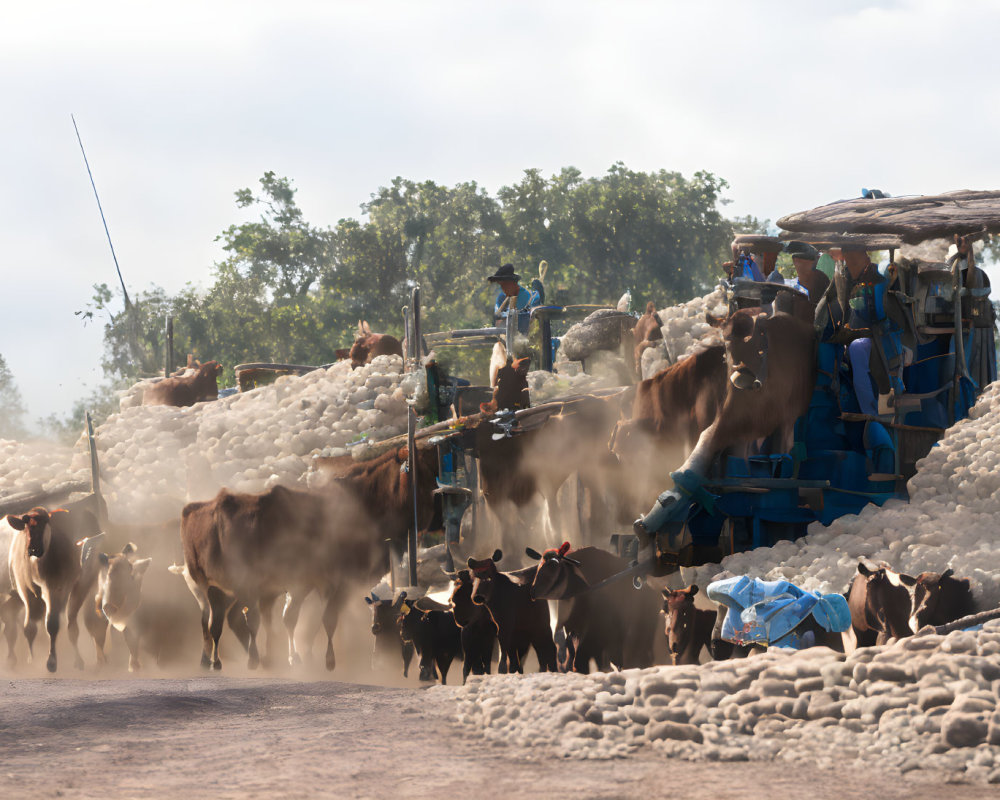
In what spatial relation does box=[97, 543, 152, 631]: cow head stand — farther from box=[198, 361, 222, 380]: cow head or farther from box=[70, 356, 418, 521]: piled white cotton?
box=[198, 361, 222, 380]: cow head

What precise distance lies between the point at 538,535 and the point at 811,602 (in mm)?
8146

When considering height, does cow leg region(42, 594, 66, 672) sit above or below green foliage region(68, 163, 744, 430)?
below

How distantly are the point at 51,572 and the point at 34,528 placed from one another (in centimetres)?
97

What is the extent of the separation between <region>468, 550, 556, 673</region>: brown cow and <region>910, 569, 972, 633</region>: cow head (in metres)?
4.57

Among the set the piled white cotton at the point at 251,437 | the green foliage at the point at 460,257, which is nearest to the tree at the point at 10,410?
the green foliage at the point at 460,257

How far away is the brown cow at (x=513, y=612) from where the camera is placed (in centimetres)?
1246

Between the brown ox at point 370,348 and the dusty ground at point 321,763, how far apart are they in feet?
47.6

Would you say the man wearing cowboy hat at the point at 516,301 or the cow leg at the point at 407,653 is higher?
the man wearing cowboy hat at the point at 516,301

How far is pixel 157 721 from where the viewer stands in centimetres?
970

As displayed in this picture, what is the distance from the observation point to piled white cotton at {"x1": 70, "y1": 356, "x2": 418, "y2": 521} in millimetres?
21875

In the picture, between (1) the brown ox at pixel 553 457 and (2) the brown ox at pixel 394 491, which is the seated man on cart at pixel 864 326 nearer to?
(1) the brown ox at pixel 553 457

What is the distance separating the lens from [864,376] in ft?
41.4

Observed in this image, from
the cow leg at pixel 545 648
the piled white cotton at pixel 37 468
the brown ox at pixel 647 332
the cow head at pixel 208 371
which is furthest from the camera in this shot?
the cow head at pixel 208 371

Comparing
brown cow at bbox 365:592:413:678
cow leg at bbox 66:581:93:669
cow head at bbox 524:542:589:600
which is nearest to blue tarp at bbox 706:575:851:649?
cow head at bbox 524:542:589:600
